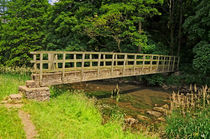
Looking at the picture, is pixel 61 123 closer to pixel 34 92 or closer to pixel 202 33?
pixel 34 92

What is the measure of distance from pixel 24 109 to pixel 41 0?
66.4ft

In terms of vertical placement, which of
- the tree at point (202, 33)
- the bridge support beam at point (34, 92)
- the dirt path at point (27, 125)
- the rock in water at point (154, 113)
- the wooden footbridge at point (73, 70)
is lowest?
the rock in water at point (154, 113)

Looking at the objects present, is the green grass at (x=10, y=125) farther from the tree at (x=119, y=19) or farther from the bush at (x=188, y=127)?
the tree at (x=119, y=19)

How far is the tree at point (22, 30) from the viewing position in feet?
66.6

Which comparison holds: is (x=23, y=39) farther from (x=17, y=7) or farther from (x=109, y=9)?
(x=109, y=9)

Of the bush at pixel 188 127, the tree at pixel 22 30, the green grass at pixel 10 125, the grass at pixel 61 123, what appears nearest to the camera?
the green grass at pixel 10 125

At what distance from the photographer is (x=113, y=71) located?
13.5m

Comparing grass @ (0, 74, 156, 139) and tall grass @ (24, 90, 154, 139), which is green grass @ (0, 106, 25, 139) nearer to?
grass @ (0, 74, 156, 139)

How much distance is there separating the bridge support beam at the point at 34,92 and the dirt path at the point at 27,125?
61.7 inches

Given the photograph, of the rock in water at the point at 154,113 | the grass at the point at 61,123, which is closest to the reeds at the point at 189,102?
the rock in water at the point at 154,113

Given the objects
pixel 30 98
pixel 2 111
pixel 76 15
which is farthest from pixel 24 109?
pixel 76 15

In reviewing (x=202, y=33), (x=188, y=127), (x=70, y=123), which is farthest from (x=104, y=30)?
(x=188, y=127)

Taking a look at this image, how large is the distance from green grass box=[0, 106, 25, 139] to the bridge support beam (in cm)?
169

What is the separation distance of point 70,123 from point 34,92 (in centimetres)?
308
